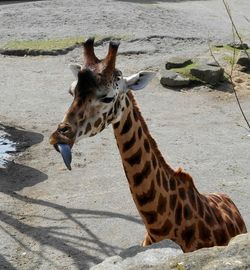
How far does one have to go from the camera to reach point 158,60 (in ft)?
47.7

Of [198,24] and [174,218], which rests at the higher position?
[174,218]

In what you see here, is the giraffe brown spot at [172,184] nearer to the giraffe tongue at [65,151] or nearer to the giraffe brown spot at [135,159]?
the giraffe brown spot at [135,159]

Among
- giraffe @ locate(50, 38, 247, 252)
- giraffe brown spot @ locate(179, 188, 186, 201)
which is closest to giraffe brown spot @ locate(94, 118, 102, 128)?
giraffe @ locate(50, 38, 247, 252)

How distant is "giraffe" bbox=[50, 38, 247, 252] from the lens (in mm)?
5180

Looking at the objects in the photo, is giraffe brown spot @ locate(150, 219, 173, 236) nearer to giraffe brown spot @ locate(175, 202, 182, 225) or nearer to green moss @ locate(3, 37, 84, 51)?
giraffe brown spot @ locate(175, 202, 182, 225)

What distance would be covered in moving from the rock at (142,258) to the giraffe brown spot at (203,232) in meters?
2.18

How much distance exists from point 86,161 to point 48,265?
2939 mm

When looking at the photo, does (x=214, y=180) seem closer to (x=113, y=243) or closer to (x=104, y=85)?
(x=113, y=243)

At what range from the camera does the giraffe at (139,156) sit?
204 inches

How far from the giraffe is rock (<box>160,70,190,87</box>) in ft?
24.6

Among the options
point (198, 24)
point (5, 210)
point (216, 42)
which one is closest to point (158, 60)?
point (216, 42)

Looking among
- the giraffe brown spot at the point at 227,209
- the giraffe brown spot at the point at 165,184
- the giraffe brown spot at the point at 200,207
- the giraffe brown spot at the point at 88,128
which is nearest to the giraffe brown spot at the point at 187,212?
the giraffe brown spot at the point at 200,207

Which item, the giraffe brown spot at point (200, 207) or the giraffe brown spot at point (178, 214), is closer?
the giraffe brown spot at point (178, 214)

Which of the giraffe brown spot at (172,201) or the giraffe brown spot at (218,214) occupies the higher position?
the giraffe brown spot at (172,201)
